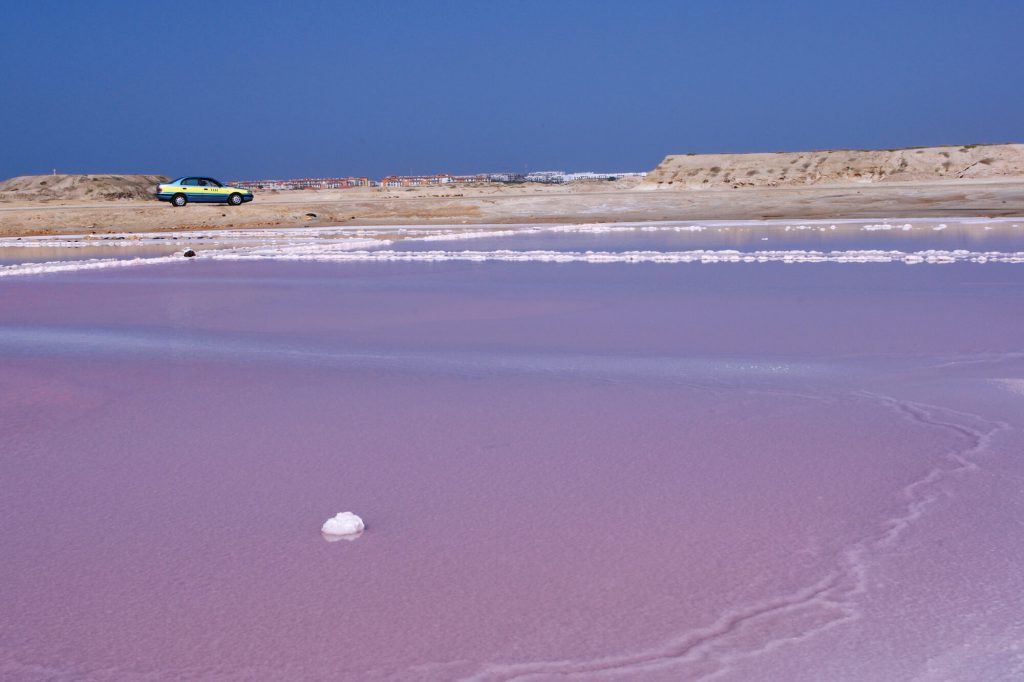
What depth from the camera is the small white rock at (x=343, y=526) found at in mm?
4461

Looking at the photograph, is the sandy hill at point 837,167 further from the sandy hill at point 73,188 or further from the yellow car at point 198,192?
the sandy hill at point 73,188

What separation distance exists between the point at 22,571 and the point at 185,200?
40343 mm

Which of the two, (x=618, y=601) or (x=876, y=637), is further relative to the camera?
(x=618, y=601)

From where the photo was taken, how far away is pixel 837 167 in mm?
56812

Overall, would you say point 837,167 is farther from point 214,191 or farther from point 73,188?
point 73,188

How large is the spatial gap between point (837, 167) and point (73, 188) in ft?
139

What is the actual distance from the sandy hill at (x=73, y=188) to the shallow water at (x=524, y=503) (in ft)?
176

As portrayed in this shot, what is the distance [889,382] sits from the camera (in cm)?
705

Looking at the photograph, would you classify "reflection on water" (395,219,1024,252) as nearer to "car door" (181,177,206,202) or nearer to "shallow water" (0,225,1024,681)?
"shallow water" (0,225,1024,681)

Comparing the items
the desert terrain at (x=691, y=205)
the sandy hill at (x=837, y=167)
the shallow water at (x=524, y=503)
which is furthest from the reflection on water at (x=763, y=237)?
the sandy hill at (x=837, y=167)

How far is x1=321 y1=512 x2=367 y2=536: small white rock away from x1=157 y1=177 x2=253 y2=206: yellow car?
39.9m

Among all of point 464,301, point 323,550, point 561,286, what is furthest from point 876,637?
point 561,286

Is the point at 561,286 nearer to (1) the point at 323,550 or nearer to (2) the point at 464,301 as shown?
(2) the point at 464,301

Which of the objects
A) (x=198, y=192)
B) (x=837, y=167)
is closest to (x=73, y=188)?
(x=198, y=192)
